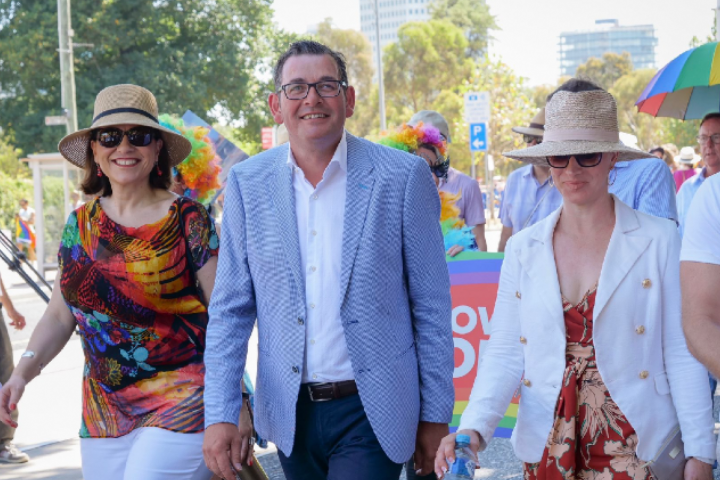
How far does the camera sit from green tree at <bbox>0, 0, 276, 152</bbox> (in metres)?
33.9

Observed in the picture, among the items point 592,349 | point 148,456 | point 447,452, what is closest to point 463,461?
point 447,452

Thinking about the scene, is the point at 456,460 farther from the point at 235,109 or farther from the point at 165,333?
the point at 235,109

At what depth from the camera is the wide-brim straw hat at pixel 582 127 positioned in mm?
2983

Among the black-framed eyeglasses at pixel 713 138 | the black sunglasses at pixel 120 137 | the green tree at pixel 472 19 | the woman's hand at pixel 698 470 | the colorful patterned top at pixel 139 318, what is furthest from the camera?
the green tree at pixel 472 19

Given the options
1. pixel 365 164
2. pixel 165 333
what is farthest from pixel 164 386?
pixel 365 164

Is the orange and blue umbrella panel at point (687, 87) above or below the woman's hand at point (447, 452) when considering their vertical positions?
above

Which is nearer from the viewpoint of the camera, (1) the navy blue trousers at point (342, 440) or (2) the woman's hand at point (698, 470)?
(2) the woman's hand at point (698, 470)

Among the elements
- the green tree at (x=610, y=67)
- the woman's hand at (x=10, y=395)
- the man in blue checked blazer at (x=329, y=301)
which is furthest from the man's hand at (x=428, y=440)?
the green tree at (x=610, y=67)

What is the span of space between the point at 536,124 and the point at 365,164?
9.68ft

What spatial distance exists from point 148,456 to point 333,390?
0.77 meters

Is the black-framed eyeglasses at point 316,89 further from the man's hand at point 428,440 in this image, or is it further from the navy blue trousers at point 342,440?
the man's hand at point 428,440

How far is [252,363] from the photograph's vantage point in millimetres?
9570

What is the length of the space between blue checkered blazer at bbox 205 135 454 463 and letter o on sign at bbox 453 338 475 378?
208cm

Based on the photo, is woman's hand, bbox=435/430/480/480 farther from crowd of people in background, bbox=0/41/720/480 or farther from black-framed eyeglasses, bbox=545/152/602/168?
black-framed eyeglasses, bbox=545/152/602/168
